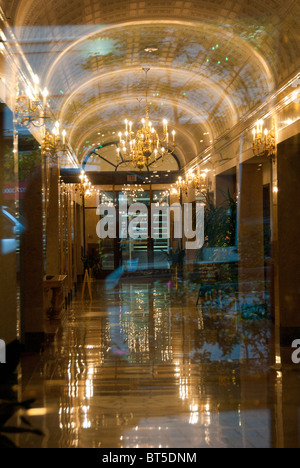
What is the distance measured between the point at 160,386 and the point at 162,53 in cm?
582

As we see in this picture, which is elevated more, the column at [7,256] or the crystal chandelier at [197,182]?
the crystal chandelier at [197,182]

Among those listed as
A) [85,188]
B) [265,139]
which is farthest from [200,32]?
[85,188]

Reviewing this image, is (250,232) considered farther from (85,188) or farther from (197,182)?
(85,188)

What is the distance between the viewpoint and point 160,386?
218 inches

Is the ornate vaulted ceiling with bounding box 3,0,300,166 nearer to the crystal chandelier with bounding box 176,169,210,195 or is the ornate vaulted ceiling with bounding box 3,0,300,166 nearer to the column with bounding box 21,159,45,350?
the crystal chandelier with bounding box 176,169,210,195

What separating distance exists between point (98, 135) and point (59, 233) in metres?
4.76

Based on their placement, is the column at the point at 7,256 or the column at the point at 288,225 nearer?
the column at the point at 7,256

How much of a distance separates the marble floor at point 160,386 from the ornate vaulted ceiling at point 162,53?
12.2 ft

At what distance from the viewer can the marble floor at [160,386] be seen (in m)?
4.11

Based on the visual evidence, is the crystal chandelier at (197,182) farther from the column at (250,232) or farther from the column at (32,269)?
the column at (32,269)

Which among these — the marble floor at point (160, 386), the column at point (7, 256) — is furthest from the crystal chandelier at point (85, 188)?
the column at point (7, 256)

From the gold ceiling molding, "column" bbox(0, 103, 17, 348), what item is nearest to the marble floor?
"column" bbox(0, 103, 17, 348)

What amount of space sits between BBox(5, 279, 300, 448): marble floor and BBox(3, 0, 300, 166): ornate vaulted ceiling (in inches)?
146

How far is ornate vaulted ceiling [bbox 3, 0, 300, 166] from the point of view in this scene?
700 centimetres
